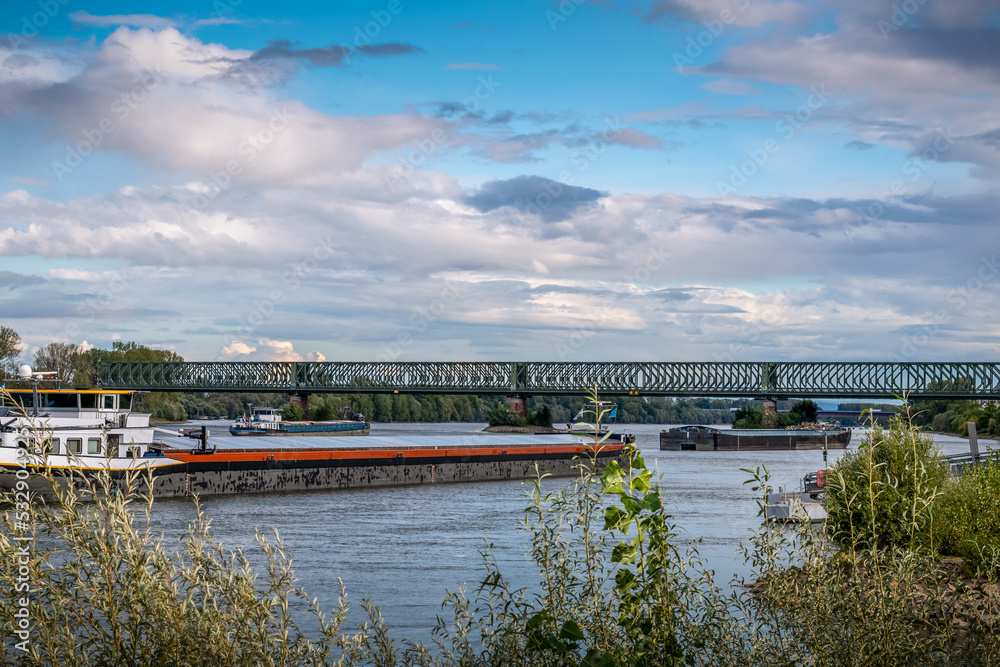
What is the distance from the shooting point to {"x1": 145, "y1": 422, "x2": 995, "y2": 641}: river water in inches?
909

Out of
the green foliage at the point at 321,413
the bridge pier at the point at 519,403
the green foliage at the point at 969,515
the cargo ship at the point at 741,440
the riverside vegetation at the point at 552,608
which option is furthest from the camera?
the green foliage at the point at 321,413

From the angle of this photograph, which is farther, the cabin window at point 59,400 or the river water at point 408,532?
the cabin window at point 59,400

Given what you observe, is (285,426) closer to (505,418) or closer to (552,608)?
(505,418)

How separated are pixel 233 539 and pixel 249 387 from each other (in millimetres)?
115431

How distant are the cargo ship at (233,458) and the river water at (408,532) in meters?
1.54

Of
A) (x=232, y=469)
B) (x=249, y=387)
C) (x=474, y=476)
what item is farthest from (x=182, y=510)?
(x=249, y=387)

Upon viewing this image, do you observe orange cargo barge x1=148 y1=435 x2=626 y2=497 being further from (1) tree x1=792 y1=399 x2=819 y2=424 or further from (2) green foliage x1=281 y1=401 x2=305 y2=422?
(2) green foliage x1=281 y1=401 x2=305 y2=422

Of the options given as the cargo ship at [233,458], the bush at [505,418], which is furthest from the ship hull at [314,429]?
the cargo ship at [233,458]

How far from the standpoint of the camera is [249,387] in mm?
140750

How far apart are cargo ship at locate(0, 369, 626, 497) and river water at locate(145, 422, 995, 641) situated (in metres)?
1.54

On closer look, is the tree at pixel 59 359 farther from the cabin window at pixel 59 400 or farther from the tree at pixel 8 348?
the cabin window at pixel 59 400

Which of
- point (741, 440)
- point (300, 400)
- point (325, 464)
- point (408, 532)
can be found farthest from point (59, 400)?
point (300, 400)

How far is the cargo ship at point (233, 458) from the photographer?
3919cm

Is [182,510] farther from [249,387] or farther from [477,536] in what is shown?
[249,387]
